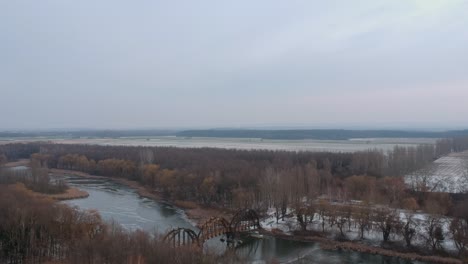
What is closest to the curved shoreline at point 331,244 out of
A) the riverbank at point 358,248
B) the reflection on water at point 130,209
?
the riverbank at point 358,248

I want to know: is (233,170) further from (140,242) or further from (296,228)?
(140,242)

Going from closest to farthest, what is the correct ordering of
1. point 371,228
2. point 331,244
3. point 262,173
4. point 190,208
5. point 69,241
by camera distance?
point 69,241 < point 331,244 < point 371,228 < point 190,208 < point 262,173

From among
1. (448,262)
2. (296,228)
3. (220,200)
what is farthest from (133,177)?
(448,262)

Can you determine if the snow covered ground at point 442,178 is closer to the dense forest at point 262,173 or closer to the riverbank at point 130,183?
the dense forest at point 262,173

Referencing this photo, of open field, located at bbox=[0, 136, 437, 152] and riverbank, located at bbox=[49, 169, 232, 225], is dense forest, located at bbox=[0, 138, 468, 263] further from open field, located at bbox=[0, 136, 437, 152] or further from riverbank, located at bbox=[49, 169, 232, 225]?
open field, located at bbox=[0, 136, 437, 152]

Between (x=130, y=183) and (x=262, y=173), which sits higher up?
(x=262, y=173)

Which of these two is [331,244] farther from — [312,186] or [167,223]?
[167,223]

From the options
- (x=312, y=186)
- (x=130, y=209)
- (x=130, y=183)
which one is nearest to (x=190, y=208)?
(x=130, y=209)
